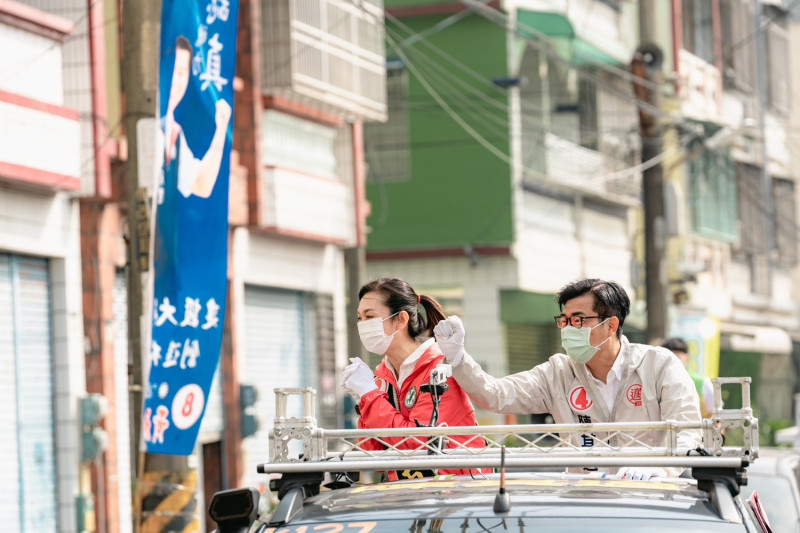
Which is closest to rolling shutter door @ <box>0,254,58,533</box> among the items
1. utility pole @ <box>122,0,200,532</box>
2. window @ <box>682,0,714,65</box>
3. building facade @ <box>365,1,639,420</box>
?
utility pole @ <box>122,0,200,532</box>

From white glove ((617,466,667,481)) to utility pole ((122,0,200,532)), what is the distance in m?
5.34

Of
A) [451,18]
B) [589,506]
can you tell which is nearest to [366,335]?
[589,506]

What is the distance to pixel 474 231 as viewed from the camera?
26625 millimetres

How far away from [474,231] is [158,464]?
654 inches

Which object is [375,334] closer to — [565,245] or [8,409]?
[8,409]

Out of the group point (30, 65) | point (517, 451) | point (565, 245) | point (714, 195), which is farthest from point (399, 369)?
point (714, 195)

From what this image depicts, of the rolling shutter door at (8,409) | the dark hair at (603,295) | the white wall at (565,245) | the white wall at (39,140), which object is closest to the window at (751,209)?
the white wall at (565,245)

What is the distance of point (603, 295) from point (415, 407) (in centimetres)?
89

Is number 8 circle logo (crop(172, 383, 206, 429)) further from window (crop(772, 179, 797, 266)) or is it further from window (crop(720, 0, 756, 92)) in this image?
window (crop(772, 179, 797, 266))

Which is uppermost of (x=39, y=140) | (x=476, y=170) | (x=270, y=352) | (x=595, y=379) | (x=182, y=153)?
(x=476, y=170)

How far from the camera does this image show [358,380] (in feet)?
21.0

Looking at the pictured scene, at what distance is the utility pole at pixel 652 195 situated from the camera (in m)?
21.6

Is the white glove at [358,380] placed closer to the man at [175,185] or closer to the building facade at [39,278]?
the man at [175,185]

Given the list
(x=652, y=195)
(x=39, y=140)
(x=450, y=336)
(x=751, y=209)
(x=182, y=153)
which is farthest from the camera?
(x=751, y=209)
